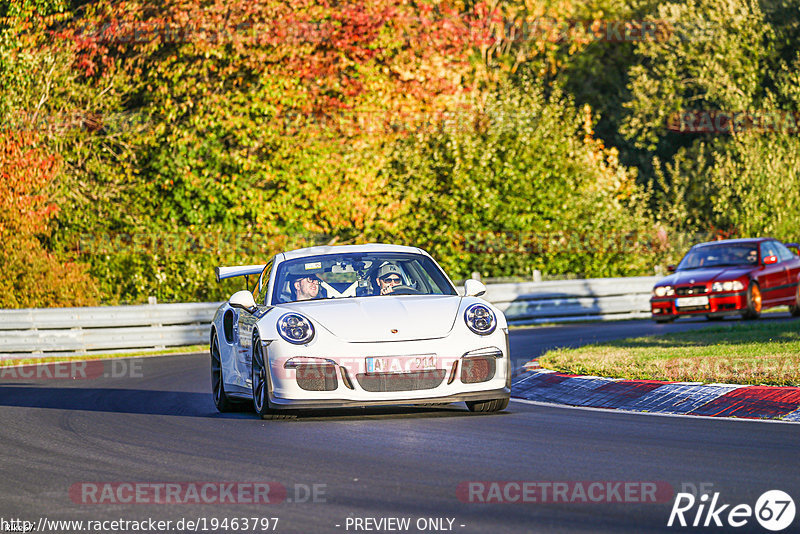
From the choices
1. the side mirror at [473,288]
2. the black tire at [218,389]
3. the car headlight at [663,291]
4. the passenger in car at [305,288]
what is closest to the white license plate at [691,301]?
the car headlight at [663,291]

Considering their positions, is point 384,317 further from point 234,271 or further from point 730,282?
point 730,282

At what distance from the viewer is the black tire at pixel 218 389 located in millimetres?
11539

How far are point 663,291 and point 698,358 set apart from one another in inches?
398

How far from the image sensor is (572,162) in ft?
109

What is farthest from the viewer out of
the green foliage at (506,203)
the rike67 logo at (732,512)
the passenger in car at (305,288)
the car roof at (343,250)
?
the green foliage at (506,203)

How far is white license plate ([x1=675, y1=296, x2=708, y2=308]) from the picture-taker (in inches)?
898

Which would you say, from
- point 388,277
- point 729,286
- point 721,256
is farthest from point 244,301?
point 721,256

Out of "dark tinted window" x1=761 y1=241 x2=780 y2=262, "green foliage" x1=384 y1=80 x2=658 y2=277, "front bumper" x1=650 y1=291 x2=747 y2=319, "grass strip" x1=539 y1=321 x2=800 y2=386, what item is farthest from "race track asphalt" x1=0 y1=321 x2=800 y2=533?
"green foliage" x1=384 y1=80 x2=658 y2=277

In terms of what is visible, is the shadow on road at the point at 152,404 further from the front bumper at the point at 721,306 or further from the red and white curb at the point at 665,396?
the front bumper at the point at 721,306

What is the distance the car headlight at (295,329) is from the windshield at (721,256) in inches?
606

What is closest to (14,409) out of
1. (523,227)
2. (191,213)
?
(191,213)

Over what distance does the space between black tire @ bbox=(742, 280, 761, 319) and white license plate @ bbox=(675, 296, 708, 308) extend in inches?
28.6

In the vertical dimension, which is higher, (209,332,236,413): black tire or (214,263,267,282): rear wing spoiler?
(214,263,267,282): rear wing spoiler

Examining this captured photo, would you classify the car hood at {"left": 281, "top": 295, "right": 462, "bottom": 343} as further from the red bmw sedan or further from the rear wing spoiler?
the red bmw sedan
